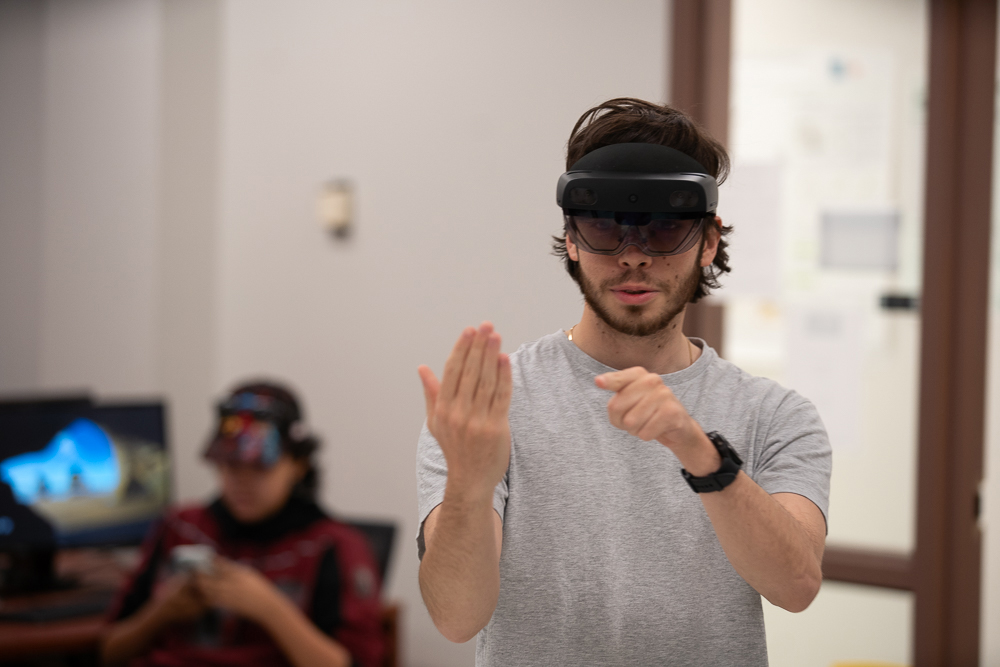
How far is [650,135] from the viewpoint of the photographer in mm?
672

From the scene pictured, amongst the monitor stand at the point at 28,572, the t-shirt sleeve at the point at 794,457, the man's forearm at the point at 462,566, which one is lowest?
the monitor stand at the point at 28,572

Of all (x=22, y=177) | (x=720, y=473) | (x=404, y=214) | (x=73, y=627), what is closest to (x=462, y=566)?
(x=720, y=473)

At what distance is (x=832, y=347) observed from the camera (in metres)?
1.60

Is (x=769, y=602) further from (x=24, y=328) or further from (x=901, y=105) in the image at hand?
(x=24, y=328)

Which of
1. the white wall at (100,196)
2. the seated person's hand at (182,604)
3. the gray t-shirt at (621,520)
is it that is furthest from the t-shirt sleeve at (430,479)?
the white wall at (100,196)

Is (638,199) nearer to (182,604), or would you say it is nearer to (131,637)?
(182,604)

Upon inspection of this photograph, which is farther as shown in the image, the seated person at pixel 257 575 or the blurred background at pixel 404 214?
the seated person at pixel 257 575

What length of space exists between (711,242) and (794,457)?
0.20 m

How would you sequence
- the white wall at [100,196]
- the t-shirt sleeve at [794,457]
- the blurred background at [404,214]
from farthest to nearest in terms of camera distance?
the white wall at [100,196] < the blurred background at [404,214] < the t-shirt sleeve at [794,457]

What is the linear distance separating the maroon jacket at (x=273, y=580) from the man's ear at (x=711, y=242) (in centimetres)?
154

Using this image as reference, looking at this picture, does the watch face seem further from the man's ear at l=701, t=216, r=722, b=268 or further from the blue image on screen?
the blue image on screen

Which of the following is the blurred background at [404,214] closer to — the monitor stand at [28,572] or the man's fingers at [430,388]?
the man's fingers at [430,388]

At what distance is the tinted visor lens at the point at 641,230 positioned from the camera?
0.64 meters

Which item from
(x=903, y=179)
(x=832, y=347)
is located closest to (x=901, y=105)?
(x=903, y=179)
